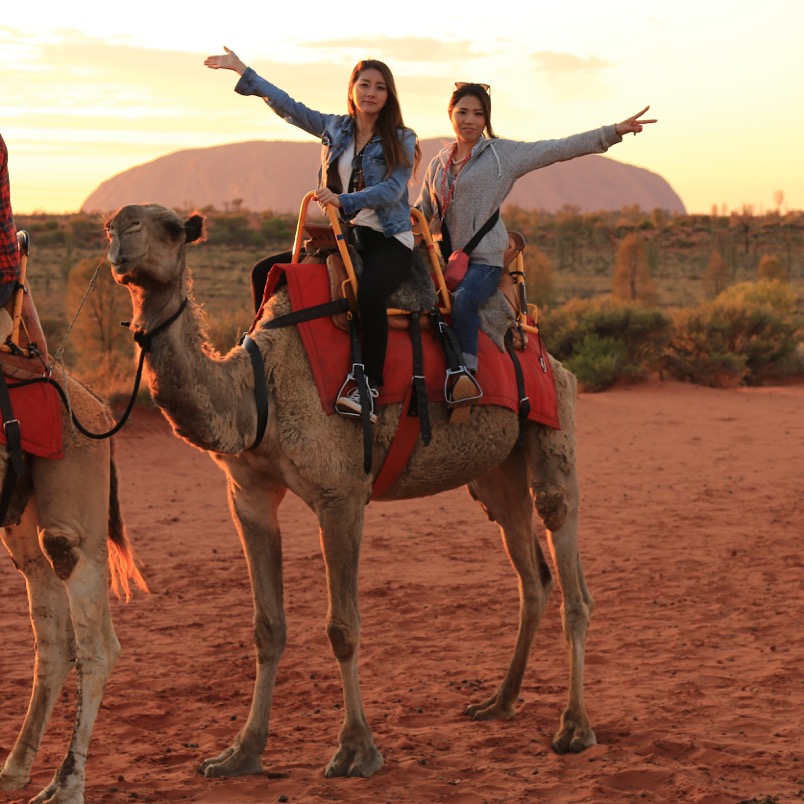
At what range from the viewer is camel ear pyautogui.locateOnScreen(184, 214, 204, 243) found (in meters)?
4.80

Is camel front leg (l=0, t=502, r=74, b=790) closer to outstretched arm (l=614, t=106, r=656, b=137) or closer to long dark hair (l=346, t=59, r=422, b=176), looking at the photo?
long dark hair (l=346, t=59, r=422, b=176)

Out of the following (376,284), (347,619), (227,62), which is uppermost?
(227,62)

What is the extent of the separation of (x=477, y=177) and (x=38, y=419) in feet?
9.31

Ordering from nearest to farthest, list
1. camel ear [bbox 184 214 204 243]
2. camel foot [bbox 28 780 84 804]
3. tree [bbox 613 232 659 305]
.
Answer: camel ear [bbox 184 214 204 243] < camel foot [bbox 28 780 84 804] < tree [bbox 613 232 659 305]

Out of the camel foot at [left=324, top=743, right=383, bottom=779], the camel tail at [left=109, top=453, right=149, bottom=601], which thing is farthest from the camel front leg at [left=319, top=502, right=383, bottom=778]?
the camel tail at [left=109, top=453, right=149, bottom=601]

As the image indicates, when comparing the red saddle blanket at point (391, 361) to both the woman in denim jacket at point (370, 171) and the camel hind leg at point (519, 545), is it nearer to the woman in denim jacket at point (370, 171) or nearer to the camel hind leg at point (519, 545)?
the woman in denim jacket at point (370, 171)

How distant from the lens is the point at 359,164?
6.01m

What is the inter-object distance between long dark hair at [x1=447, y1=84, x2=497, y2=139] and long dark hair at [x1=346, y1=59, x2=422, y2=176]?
2.17 feet

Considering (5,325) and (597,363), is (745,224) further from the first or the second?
(5,325)

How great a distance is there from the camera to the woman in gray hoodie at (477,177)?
251 inches

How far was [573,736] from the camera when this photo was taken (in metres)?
6.49

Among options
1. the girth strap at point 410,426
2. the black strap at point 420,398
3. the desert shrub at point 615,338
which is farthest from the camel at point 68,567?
the desert shrub at point 615,338

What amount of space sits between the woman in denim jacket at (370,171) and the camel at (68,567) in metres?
1.30

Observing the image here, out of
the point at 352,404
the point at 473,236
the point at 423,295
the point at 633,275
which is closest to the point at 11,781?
the point at 352,404
